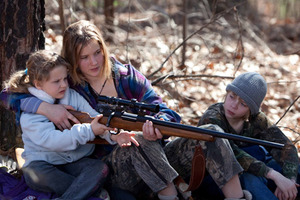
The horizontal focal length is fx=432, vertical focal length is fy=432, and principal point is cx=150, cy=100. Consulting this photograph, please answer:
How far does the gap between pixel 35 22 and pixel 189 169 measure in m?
2.19

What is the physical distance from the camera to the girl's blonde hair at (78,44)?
3.80 metres

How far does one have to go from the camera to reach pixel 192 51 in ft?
31.5

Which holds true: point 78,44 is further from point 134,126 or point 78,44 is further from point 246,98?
point 246,98

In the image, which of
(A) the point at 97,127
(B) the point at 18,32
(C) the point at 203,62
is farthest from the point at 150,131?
(C) the point at 203,62

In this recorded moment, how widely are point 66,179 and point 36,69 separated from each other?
38.1 inches

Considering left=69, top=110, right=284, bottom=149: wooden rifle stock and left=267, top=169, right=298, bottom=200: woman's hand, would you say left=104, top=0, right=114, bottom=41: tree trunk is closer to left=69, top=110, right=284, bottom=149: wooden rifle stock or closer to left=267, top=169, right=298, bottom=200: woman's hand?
left=69, top=110, right=284, bottom=149: wooden rifle stock

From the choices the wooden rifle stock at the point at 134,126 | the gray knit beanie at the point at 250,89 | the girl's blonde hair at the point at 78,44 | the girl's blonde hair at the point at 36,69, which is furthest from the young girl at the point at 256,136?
the girl's blonde hair at the point at 36,69

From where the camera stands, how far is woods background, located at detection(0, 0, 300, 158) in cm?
545

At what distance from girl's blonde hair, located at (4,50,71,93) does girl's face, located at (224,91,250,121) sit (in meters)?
1.50

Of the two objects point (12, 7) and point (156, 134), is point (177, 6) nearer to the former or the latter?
point (12, 7)

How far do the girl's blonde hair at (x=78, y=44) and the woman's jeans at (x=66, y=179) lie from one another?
813mm

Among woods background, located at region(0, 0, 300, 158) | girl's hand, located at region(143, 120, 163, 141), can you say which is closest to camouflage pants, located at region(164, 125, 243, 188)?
girl's hand, located at region(143, 120, 163, 141)

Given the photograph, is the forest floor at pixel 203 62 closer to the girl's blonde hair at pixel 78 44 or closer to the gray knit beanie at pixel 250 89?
the gray knit beanie at pixel 250 89

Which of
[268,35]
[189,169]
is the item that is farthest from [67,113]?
[268,35]
